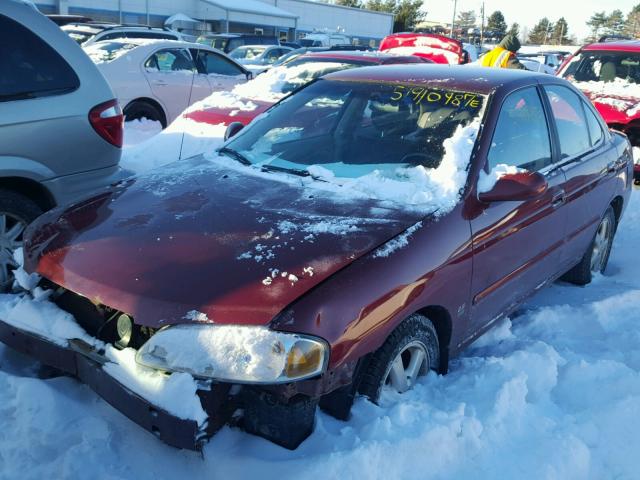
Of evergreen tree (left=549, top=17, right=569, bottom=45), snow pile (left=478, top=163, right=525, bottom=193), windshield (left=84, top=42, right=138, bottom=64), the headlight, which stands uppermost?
evergreen tree (left=549, top=17, right=569, bottom=45)

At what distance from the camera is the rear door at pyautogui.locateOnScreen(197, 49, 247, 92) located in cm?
988

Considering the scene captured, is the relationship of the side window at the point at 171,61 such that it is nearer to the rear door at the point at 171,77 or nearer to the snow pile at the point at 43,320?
the rear door at the point at 171,77

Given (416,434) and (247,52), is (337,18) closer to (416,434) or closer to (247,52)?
(247,52)

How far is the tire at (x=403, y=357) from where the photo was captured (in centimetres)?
247

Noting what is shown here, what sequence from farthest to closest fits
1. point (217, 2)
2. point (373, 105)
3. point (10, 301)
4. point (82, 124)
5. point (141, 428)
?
1. point (217, 2)
2. point (82, 124)
3. point (373, 105)
4. point (10, 301)
5. point (141, 428)

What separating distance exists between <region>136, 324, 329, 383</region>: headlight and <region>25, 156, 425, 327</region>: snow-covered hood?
0.05 meters

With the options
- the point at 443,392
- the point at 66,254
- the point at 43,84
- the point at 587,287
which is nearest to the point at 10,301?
the point at 66,254

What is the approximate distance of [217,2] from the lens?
40062 millimetres

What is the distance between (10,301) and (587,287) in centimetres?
383

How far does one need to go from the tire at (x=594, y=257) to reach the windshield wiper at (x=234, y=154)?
257 centimetres

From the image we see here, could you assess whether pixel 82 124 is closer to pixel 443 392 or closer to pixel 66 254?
pixel 66 254

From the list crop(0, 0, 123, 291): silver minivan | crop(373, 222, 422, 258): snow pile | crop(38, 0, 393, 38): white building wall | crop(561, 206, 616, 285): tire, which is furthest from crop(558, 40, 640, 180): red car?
crop(38, 0, 393, 38): white building wall

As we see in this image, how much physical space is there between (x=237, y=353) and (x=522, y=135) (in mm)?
2249

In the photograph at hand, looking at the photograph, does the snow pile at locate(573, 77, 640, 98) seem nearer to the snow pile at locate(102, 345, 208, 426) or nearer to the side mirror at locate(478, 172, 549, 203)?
the side mirror at locate(478, 172, 549, 203)
